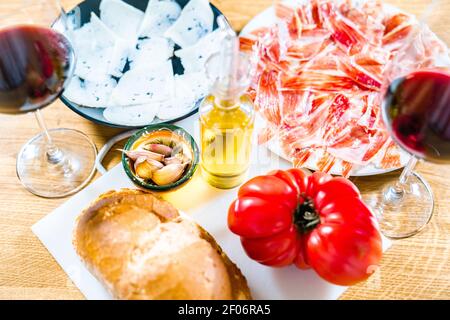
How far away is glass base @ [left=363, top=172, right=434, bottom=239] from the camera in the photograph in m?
0.93

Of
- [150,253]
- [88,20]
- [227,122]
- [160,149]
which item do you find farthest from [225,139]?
[88,20]

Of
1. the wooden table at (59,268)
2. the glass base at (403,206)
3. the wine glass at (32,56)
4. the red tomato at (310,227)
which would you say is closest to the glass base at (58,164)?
the wooden table at (59,268)

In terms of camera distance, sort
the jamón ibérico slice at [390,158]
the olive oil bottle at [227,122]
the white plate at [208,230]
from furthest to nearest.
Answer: the jamón ibérico slice at [390,158] → the white plate at [208,230] → the olive oil bottle at [227,122]

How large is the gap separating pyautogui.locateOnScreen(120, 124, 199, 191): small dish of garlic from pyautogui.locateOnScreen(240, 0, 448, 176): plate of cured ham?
0.17 meters

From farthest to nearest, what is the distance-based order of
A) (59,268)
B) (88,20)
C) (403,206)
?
(88,20) < (403,206) < (59,268)

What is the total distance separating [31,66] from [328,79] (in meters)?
0.60

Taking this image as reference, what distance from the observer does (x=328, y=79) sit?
1036 mm

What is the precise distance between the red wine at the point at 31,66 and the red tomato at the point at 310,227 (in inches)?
14.9

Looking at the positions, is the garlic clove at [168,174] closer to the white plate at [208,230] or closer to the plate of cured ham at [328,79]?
the white plate at [208,230]

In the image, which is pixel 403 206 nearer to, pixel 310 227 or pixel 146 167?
pixel 310 227

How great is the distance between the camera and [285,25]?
110 cm

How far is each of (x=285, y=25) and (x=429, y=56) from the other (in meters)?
0.36

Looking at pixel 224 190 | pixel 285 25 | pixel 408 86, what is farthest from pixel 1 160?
pixel 408 86

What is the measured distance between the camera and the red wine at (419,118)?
0.76m
